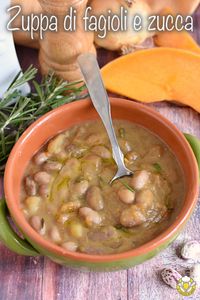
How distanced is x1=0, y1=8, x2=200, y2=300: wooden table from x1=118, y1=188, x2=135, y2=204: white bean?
224mm

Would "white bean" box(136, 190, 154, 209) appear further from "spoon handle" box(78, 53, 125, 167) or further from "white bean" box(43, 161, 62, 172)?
"white bean" box(43, 161, 62, 172)

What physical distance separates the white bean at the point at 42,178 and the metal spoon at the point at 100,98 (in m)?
0.20

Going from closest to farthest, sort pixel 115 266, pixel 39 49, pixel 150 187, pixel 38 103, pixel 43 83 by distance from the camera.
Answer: pixel 115 266 < pixel 150 187 < pixel 38 103 < pixel 43 83 < pixel 39 49

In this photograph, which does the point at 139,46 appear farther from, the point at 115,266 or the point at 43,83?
the point at 115,266

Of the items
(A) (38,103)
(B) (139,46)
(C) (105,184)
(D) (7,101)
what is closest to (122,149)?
(C) (105,184)

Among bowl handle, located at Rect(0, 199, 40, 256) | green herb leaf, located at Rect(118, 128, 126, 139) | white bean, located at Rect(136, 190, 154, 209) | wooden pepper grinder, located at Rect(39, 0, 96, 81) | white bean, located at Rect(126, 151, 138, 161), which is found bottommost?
bowl handle, located at Rect(0, 199, 40, 256)

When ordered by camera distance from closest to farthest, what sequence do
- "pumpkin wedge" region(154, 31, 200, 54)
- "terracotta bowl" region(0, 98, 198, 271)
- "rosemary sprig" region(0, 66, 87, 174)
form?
"terracotta bowl" region(0, 98, 198, 271), "rosemary sprig" region(0, 66, 87, 174), "pumpkin wedge" region(154, 31, 200, 54)

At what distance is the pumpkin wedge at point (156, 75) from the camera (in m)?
1.90

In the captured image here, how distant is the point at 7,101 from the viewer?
1.79m

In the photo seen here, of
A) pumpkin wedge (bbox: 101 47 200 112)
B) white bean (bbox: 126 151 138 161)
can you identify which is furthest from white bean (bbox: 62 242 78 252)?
pumpkin wedge (bbox: 101 47 200 112)

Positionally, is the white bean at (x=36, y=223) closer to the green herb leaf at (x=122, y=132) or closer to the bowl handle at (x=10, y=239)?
the bowl handle at (x=10, y=239)

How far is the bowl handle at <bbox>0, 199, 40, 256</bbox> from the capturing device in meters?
1.38

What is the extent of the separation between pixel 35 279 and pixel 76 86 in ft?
2.46

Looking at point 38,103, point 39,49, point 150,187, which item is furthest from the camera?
point 39,49
